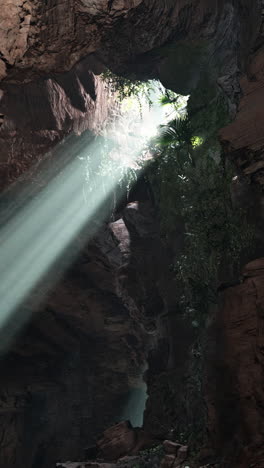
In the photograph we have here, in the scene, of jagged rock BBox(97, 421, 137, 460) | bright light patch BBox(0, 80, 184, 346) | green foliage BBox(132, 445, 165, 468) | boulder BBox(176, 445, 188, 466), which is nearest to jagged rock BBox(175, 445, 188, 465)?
boulder BBox(176, 445, 188, 466)

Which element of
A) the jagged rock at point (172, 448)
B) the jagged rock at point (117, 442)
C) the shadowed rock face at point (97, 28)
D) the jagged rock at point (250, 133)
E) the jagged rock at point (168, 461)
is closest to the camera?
the shadowed rock face at point (97, 28)

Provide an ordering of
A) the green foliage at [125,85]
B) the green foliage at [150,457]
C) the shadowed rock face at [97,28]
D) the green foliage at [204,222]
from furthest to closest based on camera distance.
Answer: the green foliage at [125,85] → the green foliage at [150,457] → the green foliage at [204,222] → the shadowed rock face at [97,28]

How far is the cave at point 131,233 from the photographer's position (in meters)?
7.32

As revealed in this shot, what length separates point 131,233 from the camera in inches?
572

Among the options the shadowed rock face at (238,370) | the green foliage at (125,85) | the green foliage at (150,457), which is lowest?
the green foliage at (150,457)

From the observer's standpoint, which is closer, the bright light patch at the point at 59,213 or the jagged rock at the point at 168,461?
the jagged rock at the point at 168,461

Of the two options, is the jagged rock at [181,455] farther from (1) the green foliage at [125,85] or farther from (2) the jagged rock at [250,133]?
(1) the green foliage at [125,85]

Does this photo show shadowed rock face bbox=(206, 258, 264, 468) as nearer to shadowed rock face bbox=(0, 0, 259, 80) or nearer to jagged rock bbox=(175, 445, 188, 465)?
jagged rock bbox=(175, 445, 188, 465)

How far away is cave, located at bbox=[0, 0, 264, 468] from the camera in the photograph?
7.32 m

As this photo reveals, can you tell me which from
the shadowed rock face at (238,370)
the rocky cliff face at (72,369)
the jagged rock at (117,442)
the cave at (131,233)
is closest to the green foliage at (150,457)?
the cave at (131,233)

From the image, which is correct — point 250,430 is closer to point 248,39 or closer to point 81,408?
point 248,39

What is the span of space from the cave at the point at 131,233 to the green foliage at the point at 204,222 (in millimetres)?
44

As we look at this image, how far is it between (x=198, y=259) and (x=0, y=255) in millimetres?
10020

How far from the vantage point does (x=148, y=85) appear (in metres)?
13.9
